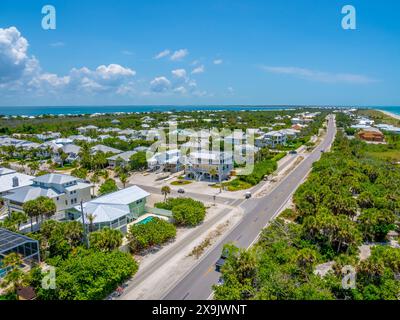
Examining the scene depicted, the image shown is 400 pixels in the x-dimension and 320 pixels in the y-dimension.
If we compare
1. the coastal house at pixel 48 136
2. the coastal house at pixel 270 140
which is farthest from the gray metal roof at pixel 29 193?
the coastal house at pixel 48 136

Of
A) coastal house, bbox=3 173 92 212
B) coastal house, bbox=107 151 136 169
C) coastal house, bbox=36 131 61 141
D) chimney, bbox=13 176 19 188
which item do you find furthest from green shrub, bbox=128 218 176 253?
coastal house, bbox=36 131 61 141

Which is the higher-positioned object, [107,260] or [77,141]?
[77,141]

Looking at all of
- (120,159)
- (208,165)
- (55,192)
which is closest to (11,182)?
(55,192)

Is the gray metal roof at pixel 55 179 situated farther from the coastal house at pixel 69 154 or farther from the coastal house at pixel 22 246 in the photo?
the coastal house at pixel 69 154

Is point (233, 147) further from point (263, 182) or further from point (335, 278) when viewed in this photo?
point (335, 278)
